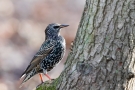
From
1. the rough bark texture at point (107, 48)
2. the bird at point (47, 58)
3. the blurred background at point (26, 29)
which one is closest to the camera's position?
the rough bark texture at point (107, 48)

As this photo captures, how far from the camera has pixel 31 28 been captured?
45.4ft

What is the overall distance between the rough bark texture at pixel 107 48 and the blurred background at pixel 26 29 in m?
4.83

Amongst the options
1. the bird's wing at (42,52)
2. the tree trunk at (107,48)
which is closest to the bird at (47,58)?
the bird's wing at (42,52)

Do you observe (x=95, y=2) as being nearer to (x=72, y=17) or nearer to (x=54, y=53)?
(x=54, y=53)

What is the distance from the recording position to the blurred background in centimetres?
1183

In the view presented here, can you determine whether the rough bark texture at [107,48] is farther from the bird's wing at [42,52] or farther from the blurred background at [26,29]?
the blurred background at [26,29]

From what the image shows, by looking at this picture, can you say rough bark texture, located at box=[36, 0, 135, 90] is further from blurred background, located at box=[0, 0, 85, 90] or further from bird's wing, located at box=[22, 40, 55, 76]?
blurred background, located at box=[0, 0, 85, 90]

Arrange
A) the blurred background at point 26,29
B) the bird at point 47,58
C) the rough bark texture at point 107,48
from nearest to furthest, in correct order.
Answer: the rough bark texture at point 107,48 < the bird at point 47,58 < the blurred background at point 26,29

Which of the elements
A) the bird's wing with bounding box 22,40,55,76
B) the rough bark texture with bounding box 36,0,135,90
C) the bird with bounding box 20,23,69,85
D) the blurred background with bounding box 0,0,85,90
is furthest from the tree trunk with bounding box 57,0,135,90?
the blurred background with bounding box 0,0,85,90

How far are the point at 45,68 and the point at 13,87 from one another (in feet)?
10.5

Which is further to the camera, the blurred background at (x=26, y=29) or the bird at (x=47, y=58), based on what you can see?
the blurred background at (x=26, y=29)

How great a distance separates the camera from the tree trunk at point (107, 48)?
18.7 feet

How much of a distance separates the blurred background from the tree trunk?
4831 mm

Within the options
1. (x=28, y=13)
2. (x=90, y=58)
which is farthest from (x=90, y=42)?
(x=28, y=13)
